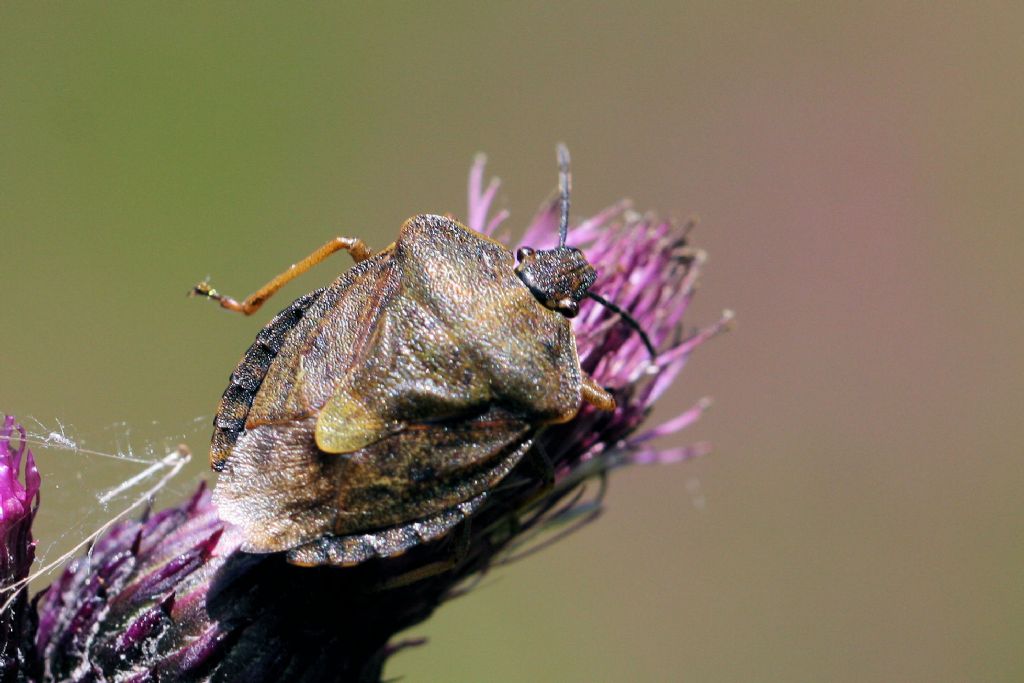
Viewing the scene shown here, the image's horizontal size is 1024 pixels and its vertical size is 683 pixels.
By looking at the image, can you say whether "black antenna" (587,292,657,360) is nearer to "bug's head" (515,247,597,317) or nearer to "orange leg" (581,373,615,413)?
"bug's head" (515,247,597,317)

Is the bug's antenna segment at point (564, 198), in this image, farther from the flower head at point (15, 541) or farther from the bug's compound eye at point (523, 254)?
the flower head at point (15, 541)

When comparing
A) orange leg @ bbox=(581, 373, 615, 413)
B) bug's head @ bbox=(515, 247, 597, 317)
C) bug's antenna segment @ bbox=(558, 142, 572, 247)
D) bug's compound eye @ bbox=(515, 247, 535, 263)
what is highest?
bug's antenna segment @ bbox=(558, 142, 572, 247)

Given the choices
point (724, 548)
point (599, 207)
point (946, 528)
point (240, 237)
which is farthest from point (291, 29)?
point (946, 528)

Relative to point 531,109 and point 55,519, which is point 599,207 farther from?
point 55,519

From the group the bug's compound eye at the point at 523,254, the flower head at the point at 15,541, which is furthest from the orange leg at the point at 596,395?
the flower head at the point at 15,541

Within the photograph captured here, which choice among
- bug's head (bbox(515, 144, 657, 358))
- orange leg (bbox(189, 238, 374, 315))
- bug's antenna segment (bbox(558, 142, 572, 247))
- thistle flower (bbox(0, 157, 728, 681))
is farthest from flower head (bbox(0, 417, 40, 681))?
bug's antenna segment (bbox(558, 142, 572, 247))

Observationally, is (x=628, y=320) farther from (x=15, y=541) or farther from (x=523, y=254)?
(x=15, y=541)
